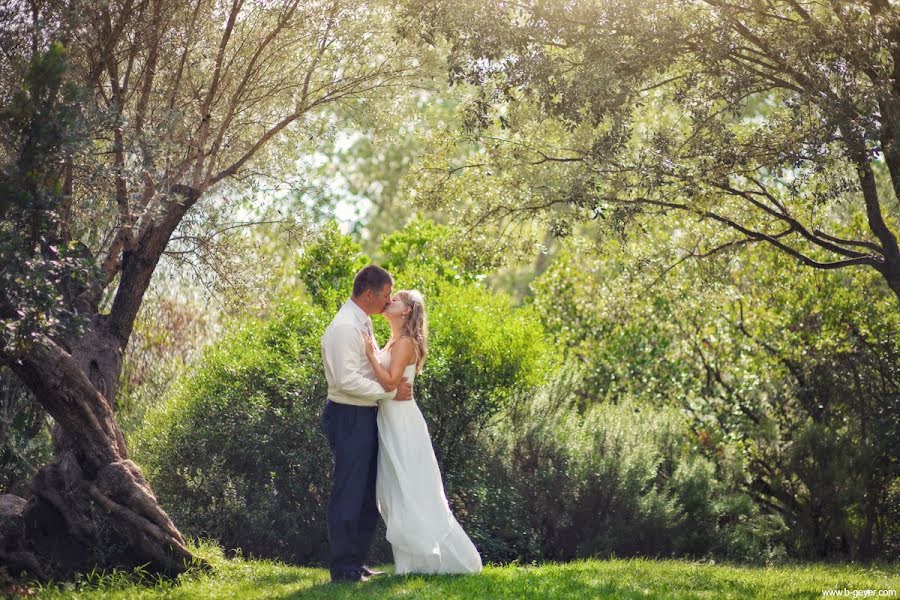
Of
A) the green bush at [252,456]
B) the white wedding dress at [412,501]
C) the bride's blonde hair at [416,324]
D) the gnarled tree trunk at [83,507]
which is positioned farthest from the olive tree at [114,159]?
the bride's blonde hair at [416,324]

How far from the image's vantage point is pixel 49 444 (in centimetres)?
1179

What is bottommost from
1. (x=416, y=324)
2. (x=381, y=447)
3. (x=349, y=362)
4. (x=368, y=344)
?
(x=381, y=447)

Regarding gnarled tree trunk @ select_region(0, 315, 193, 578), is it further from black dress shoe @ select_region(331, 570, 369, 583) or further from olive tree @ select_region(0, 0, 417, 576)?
black dress shoe @ select_region(331, 570, 369, 583)

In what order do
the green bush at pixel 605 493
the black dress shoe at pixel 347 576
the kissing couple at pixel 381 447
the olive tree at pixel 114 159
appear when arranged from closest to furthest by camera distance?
the olive tree at pixel 114 159
the kissing couple at pixel 381 447
the black dress shoe at pixel 347 576
the green bush at pixel 605 493

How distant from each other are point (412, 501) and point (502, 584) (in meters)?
0.93

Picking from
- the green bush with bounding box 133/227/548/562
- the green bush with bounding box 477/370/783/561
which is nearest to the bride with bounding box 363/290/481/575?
the green bush with bounding box 133/227/548/562

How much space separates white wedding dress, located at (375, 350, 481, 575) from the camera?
303 inches

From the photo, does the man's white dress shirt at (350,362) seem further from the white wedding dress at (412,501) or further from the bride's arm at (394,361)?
the white wedding dress at (412,501)

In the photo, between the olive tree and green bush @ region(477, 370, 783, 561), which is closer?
the olive tree

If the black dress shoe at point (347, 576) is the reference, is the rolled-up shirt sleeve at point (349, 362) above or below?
above

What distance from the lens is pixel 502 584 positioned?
24.7 feet

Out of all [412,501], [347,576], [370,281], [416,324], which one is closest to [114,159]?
[370,281]

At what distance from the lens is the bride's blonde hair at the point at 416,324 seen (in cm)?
788

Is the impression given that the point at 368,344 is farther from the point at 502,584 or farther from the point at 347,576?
the point at 502,584
